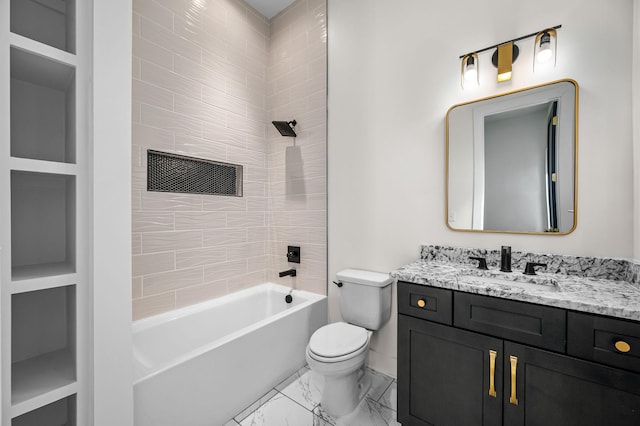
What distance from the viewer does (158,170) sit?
1.95 meters

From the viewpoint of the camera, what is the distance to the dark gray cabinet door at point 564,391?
0.95 m

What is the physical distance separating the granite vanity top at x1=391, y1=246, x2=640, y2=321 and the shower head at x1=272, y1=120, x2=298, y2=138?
159cm

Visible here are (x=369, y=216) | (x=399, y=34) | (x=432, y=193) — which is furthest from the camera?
(x=369, y=216)

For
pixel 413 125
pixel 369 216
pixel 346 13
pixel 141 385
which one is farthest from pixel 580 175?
pixel 141 385

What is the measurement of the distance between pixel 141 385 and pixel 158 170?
134cm

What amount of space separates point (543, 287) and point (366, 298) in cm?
98

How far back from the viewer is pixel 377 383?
1.98 meters

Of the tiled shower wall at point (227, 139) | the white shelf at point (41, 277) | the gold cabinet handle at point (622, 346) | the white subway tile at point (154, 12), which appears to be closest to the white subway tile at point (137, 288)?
the tiled shower wall at point (227, 139)

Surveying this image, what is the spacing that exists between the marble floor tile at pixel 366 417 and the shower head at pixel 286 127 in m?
2.13

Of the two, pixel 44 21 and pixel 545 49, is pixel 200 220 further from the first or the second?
pixel 545 49

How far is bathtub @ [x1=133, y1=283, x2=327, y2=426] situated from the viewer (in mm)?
1356

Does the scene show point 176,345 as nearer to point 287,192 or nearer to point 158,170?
point 158,170

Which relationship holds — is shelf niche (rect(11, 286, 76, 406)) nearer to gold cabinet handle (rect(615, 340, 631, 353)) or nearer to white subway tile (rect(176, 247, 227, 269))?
white subway tile (rect(176, 247, 227, 269))

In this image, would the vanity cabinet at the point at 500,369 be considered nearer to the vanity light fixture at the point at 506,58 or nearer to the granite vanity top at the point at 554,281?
the granite vanity top at the point at 554,281
